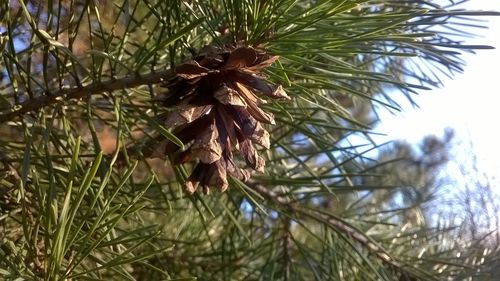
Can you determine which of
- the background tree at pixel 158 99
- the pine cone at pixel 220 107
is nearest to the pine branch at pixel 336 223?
the background tree at pixel 158 99

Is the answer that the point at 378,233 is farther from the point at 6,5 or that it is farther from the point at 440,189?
the point at 6,5

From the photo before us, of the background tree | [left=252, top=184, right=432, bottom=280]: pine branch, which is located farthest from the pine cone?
[left=252, top=184, right=432, bottom=280]: pine branch

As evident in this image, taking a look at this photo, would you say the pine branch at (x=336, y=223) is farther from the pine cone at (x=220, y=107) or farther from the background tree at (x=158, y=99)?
the pine cone at (x=220, y=107)

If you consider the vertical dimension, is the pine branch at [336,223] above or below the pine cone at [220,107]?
above

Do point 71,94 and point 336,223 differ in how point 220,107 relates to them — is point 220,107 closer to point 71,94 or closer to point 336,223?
point 71,94

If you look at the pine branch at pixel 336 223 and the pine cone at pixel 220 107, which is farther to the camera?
the pine branch at pixel 336 223

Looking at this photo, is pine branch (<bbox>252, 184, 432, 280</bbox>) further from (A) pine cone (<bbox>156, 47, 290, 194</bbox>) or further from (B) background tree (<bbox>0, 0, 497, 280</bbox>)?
(A) pine cone (<bbox>156, 47, 290, 194</bbox>)

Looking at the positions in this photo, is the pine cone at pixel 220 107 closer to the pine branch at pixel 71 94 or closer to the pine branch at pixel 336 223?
the pine branch at pixel 71 94

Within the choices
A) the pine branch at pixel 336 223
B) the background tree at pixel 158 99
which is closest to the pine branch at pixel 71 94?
the background tree at pixel 158 99
